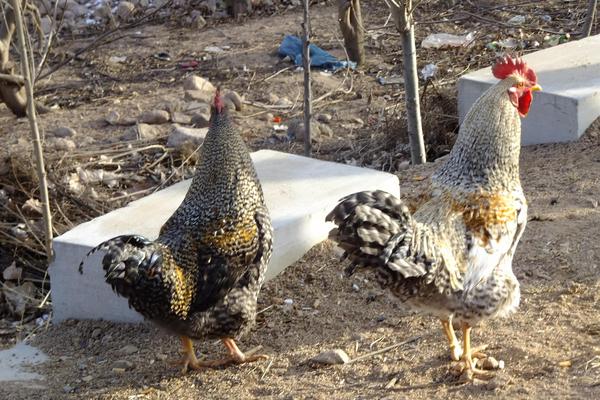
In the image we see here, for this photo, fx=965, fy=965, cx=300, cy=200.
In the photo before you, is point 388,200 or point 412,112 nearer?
point 388,200

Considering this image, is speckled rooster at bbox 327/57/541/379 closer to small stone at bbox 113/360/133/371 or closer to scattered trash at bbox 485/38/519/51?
small stone at bbox 113/360/133/371

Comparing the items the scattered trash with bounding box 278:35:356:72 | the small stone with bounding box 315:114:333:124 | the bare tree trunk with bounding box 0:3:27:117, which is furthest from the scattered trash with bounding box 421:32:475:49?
the bare tree trunk with bounding box 0:3:27:117

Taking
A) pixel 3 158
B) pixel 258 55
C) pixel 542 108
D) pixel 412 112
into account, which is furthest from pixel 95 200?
pixel 258 55

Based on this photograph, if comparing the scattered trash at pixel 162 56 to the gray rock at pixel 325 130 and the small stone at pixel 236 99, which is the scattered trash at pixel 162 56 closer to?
the small stone at pixel 236 99

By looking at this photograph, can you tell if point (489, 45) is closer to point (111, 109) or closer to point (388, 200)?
point (111, 109)

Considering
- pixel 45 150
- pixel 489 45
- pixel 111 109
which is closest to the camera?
pixel 45 150

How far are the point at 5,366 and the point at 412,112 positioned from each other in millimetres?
4064

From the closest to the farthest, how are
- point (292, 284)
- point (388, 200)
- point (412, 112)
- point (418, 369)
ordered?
1. point (388, 200)
2. point (418, 369)
3. point (292, 284)
4. point (412, 112)

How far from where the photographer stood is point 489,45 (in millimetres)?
12047

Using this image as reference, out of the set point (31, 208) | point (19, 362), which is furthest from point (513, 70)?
point (31, 208)

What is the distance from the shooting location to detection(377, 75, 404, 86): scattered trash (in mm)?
11469

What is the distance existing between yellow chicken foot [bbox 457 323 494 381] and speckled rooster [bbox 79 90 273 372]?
117 centimetres

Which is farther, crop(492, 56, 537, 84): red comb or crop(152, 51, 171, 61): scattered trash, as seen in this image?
crop(152, 51, 171, 61): scattered trash

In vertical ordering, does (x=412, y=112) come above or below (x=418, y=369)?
above
